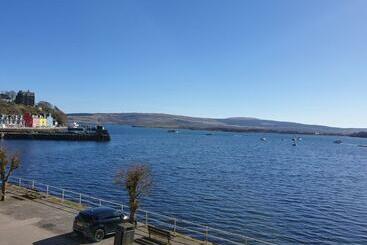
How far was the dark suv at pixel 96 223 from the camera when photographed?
23.8 m

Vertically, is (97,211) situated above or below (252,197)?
above

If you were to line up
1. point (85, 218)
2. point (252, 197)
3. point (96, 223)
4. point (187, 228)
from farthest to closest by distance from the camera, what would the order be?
1. point (252, 197)
2. point (187, 228)
3. point (85, 218)
4. point (96, 223)

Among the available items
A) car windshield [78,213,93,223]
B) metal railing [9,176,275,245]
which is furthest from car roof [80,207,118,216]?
metal railing [9,176,275,245]

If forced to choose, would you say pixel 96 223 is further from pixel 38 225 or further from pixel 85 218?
pixel 38 225

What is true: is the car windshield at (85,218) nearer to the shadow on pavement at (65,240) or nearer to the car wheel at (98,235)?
the car wheel at (98,235)

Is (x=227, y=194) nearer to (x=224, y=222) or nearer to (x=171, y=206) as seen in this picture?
(x=171, y=206)

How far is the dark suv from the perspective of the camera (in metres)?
23.8

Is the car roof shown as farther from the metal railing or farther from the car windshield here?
the metal railing

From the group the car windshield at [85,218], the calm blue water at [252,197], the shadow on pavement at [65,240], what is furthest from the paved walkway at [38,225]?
the calm blue water at [252,197]

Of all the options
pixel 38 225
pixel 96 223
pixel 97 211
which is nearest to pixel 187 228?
pixel 38 225

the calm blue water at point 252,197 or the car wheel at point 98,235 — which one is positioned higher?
the car wheel at point 98,235

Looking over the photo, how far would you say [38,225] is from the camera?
26.8m

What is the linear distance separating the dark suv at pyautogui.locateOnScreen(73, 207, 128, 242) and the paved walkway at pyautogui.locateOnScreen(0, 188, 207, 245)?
1.48ft

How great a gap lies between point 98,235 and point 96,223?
67 centimetres
